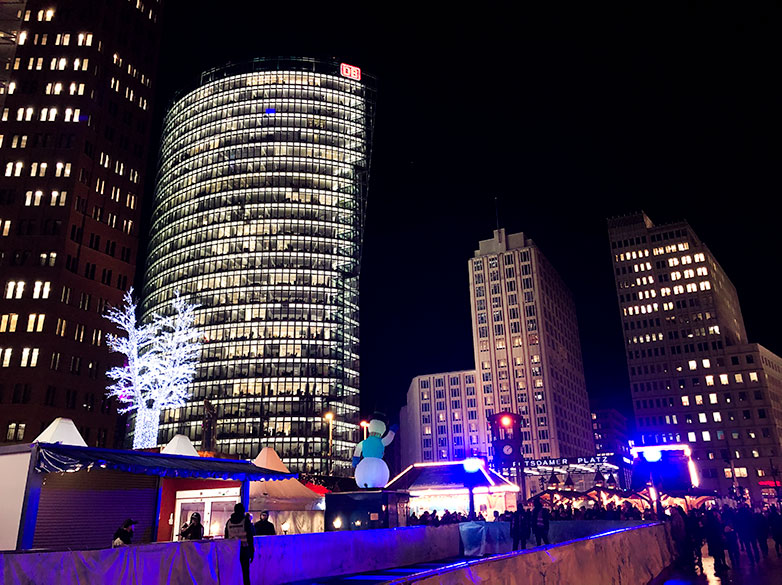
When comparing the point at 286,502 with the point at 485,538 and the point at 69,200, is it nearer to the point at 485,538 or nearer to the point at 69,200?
the point at 485,538

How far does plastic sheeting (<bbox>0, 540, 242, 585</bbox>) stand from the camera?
26.9ft

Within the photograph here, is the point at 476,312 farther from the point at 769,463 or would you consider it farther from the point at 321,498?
the point at 321,498

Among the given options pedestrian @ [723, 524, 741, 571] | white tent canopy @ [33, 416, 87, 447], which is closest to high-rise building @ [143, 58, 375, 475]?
white tent canopy @ [33, 416, 87, 447]

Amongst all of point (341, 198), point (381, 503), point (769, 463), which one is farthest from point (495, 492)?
point (769, 463)

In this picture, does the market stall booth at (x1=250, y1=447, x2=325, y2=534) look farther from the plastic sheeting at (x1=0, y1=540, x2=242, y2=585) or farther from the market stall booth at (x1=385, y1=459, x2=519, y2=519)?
the plastic sheeting at (x1=0, y1=540, x2=242, y2=585)

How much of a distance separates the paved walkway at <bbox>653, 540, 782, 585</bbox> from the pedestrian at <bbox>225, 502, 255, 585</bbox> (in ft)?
37.3

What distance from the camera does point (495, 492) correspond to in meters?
43.1

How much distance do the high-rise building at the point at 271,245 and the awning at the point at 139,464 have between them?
81830mm

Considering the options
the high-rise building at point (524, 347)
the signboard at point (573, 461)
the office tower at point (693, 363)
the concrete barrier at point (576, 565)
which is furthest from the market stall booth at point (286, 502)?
the high-rise building at point (524, 347)

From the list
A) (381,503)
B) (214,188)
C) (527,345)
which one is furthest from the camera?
(527,345)

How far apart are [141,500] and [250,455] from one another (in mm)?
84938

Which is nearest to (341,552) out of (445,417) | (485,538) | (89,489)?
(89,489)

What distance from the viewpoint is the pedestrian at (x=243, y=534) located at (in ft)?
38.9

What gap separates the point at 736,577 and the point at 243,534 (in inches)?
552
